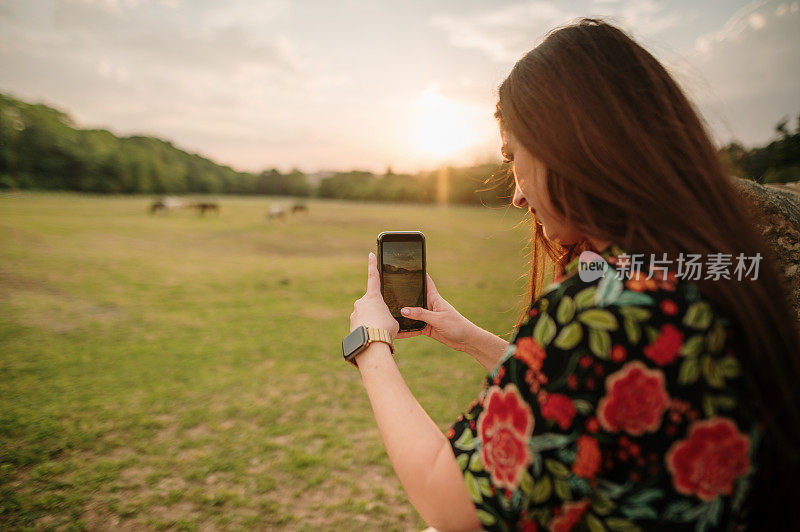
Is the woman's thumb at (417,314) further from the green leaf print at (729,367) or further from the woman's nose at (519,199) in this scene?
the green leaf print at (729,367)

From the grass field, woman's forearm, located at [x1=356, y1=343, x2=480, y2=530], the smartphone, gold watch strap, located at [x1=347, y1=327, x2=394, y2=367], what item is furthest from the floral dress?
the grass field

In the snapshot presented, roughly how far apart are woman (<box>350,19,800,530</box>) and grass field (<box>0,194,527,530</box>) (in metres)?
1.92

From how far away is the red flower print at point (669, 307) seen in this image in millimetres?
815

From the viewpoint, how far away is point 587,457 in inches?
31.5

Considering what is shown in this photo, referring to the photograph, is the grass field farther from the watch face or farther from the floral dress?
the floral dress

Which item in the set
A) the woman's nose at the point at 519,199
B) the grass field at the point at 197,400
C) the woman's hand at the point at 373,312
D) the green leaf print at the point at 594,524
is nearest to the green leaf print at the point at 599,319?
the green leaf print at the point at 594,524

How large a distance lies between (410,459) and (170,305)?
8674 mm

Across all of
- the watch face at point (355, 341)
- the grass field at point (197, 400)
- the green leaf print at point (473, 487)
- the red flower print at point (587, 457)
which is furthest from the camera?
the grass field at point (197, 400)

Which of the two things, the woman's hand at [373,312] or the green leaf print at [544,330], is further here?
the woman's hand at [373,312]

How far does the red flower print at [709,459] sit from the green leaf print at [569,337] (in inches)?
11.2

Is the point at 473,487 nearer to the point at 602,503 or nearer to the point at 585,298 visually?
the point at 602,503

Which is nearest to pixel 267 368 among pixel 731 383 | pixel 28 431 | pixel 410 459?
pixel 28 431

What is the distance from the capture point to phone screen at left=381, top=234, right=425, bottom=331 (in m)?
1.82

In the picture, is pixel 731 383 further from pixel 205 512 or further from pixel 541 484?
pixel 205 512
